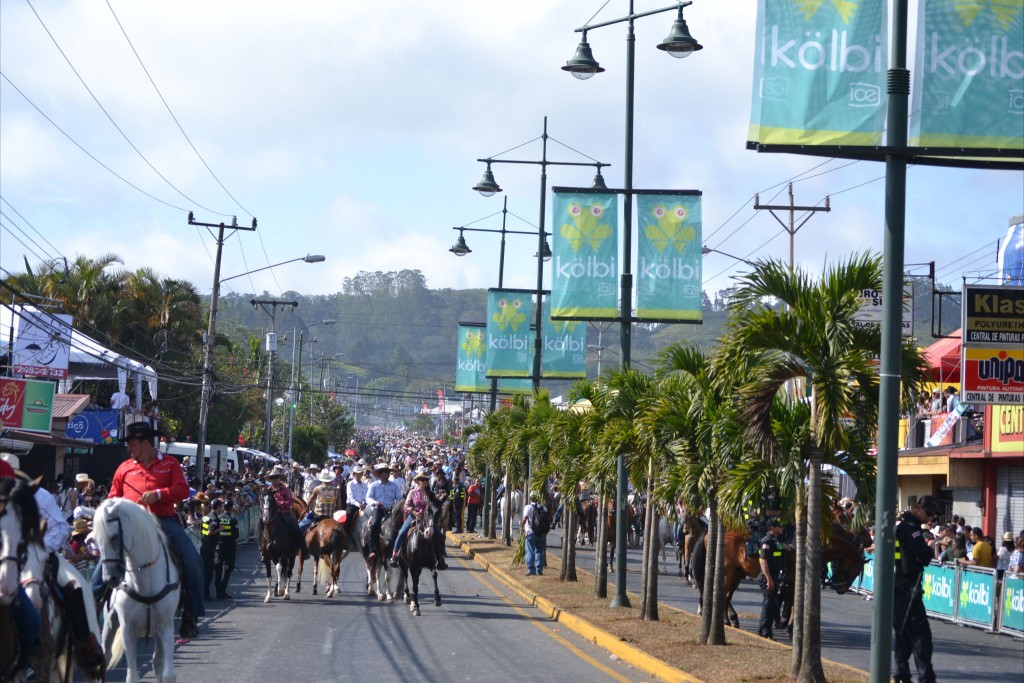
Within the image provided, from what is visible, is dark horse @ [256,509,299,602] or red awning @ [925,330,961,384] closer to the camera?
dark horse @ [256,509,299,602]

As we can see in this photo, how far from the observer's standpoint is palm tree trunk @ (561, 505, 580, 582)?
26.8m

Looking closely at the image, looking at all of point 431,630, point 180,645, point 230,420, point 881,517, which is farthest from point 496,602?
point 230,420

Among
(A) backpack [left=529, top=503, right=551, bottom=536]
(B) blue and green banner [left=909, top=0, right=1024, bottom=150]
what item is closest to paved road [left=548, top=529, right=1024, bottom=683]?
(A) backpack [left=529, top=503, right=551, bottom=536]

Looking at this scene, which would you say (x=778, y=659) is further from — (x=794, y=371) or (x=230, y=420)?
(x=230, y=420)

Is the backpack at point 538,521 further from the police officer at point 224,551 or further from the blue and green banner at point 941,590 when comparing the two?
the blue and green banner at point 941,590

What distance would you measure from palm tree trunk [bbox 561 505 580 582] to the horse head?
18.3 metres

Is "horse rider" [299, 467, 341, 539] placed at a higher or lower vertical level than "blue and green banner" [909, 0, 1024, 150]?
lower

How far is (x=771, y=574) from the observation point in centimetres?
1950

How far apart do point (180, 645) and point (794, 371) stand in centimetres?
907

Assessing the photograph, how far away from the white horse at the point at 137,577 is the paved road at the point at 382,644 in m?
2.57

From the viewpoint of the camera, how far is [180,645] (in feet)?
56.0

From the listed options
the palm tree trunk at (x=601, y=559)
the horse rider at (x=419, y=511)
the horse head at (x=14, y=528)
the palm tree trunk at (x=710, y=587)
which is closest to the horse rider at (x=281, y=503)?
the horse rider at (x=419, y=511)

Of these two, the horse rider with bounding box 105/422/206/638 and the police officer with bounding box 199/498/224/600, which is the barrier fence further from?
the horse rider with bounding box 105/422/206/638

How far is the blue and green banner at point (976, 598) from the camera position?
75.3ft
